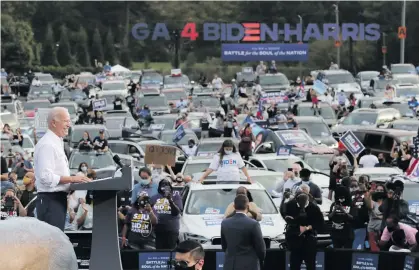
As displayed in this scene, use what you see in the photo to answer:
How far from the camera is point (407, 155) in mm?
24672

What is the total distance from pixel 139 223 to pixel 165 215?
0.34 meters

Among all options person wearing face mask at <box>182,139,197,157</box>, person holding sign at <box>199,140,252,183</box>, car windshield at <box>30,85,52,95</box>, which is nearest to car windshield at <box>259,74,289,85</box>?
car windshield at <box>30,85,52,95</box>

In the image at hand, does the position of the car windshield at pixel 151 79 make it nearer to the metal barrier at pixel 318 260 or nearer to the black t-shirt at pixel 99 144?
the black t-shirt at pixel 99 144

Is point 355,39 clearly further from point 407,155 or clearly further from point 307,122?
point 407,155

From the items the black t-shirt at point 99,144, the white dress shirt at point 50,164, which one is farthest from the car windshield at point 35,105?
the white dress shirt at point 50,164

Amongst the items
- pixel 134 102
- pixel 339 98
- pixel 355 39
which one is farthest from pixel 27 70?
pixel 339 98

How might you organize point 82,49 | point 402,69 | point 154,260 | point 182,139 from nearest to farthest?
point 154,260, point 182,139, point 402,69, point 82,49

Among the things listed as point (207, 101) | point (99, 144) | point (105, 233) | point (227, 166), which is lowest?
point (207, 101)

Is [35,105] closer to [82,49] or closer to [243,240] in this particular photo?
[243,240]

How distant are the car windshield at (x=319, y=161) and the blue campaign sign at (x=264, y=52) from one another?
54.6m

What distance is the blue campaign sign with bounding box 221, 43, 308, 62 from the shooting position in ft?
262

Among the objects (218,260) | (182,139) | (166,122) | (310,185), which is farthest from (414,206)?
(166,122)

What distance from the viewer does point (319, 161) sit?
82.5ft

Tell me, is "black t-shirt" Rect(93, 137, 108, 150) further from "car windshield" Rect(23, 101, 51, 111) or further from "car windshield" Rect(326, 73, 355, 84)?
"car windshield" Rect(326, 73, 355, 84)
